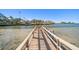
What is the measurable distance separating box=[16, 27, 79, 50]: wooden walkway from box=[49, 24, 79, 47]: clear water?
5cm

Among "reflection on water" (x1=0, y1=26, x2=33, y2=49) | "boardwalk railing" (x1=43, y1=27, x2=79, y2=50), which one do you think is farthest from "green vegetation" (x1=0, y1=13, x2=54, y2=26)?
"boardwalk railing" (x1=43, y1=27, x2=79, y2=50)

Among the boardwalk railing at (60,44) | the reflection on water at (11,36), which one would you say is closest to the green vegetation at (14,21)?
the reflection on water at (11,36)

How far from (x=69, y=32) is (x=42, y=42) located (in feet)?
0.95

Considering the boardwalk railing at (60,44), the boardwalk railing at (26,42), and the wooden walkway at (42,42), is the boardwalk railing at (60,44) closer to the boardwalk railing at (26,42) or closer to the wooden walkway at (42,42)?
the wooden walkway at (42,42)

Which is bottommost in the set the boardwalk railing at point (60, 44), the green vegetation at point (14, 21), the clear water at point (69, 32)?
the boardwalk railing at point (60, 44)

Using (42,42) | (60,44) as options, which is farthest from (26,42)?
(60,44)

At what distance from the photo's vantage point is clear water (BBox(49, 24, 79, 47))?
1.34 m

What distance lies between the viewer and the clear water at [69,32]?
4.40ft

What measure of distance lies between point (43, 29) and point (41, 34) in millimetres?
59

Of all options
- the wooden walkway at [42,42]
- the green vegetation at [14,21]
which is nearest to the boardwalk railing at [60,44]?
the wooden walkway at [42,42]

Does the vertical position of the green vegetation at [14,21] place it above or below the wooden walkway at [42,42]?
above

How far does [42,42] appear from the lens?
4.54ft

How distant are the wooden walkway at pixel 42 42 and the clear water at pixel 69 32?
45 millimetres
